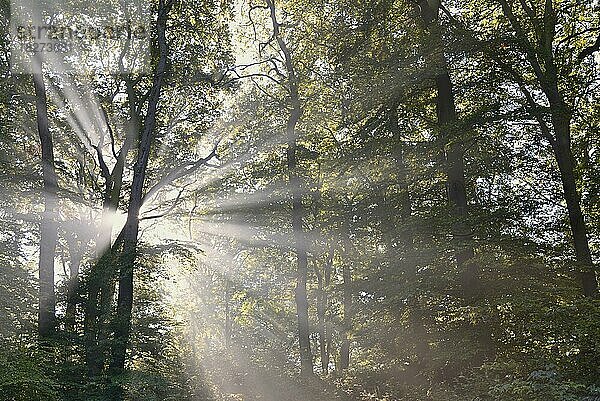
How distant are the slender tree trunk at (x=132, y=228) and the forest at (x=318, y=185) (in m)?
0.06

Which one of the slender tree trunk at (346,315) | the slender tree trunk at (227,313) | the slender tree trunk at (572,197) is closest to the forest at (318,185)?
the slender tree trunk at (572,197)

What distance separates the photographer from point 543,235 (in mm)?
10367

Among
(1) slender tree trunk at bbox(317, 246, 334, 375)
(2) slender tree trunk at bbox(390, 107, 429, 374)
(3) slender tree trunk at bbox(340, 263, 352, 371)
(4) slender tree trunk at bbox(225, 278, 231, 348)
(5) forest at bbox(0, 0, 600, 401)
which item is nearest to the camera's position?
(5) forest at bbox(0, 0, 600, 401)

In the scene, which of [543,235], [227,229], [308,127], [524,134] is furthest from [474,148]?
[227,229]

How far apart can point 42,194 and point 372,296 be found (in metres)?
9.79

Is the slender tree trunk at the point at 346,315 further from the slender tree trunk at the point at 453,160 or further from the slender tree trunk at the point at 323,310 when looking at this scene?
the slender tree trunk at the point at 453,160

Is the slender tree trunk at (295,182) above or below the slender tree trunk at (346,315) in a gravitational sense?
above

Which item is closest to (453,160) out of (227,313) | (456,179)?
(456,179)

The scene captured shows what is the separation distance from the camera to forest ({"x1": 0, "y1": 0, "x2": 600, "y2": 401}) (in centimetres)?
981

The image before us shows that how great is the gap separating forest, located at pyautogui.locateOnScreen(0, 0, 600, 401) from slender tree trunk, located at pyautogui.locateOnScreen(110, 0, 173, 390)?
63 mm

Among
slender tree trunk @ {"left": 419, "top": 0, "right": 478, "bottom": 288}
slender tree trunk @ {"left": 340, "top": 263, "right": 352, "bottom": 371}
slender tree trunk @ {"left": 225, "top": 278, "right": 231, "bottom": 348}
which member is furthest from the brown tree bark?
slender tree trunk @ {"left": 225, "top": 278, "right": 231, "bottom": 348}

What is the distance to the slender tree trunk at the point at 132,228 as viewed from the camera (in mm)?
11547

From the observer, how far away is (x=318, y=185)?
16.5 metres

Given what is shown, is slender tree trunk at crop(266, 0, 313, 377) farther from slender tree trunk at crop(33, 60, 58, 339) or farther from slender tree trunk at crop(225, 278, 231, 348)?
slender tree trunk at crop(225, 278, 231, 348)
